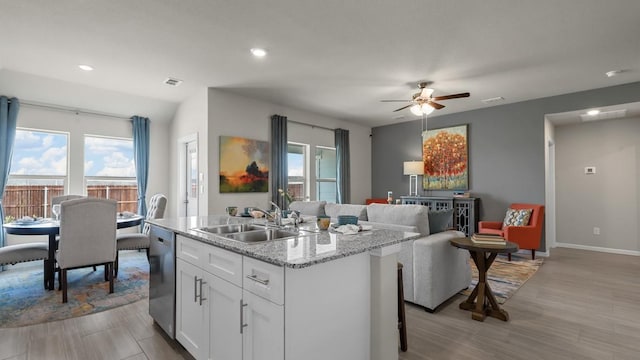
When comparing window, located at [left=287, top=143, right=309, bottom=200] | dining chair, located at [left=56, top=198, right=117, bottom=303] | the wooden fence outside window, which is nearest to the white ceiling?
the wooden fence outside window

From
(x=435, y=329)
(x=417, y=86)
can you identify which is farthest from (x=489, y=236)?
(x=417, y=86)

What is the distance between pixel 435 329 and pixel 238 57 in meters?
3.52

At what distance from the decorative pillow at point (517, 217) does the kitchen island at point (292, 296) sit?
4.13 metres

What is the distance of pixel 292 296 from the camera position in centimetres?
137

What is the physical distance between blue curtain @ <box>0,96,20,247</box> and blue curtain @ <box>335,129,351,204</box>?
547 centimetres

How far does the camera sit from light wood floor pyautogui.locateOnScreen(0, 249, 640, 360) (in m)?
2.24

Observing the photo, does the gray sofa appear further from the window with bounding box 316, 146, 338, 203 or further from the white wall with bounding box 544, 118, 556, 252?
the window with bounding box 316, 146, 338, 203

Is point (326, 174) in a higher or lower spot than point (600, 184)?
higher

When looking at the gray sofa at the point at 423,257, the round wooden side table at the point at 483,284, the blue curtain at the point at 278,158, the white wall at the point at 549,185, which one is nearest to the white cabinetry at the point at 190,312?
the gray sofa at the point at 423,257

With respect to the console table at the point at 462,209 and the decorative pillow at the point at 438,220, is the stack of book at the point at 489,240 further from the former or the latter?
the console table at the point at 462,209

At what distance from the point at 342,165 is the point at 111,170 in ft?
15.0

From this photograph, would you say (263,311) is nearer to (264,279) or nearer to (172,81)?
(264,279)

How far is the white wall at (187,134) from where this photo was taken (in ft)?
15.8

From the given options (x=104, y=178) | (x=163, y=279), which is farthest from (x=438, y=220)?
(x=104, y=178)
